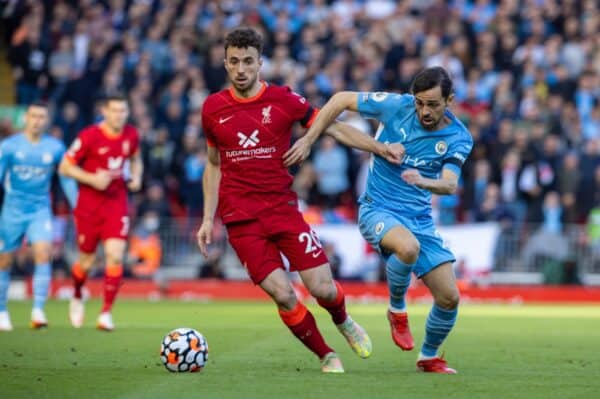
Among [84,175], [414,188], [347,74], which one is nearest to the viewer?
[414,188]

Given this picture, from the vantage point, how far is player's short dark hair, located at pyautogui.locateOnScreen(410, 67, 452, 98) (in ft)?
31.5

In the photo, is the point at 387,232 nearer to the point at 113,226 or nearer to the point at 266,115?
the point at 266,115

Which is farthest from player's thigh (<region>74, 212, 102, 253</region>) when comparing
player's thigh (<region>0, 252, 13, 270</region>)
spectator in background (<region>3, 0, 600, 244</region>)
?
spectator in background (<region>3, 0, 600, 244</region>)

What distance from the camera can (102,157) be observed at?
50.1 ft

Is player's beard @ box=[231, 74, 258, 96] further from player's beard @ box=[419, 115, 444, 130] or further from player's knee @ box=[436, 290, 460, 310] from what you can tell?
player's knee @ box=[436, 290, 460, 310]

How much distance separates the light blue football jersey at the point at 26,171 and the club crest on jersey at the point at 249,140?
6.56 metres

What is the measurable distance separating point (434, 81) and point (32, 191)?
764cm

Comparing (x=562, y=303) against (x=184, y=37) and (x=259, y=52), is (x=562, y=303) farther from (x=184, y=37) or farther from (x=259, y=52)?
(x=259, y=52)

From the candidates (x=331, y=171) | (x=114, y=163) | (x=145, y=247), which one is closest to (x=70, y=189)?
(x=114, y=163)

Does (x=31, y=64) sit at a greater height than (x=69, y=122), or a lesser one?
greater

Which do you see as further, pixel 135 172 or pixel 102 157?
pixel 135 172

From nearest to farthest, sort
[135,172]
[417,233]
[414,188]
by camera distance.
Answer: [417,233] → [414,188] → [135,172]

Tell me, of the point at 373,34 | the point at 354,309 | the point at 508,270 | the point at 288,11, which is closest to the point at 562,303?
the point at 508,270

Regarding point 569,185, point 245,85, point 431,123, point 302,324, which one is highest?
point 245,85
